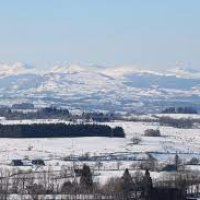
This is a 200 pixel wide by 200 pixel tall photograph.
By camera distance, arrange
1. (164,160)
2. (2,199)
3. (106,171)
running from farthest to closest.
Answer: (164,160)
(106,171)
(2,199)

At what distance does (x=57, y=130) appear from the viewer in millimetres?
102062

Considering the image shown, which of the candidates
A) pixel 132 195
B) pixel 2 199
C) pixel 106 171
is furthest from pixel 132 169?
pixel 2 199

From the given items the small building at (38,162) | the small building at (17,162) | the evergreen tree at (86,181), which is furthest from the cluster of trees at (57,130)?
the evergreen tree at (86,181)

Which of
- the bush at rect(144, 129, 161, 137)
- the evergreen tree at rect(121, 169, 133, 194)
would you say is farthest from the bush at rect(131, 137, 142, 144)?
the evergreen tree at rect(121, 169, 133, 194)

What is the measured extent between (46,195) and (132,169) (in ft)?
62.0

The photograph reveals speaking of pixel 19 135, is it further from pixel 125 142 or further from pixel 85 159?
pixel 85 159

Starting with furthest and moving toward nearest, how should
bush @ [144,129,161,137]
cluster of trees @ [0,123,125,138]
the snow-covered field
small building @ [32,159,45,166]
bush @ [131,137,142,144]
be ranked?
bush @ [144,129,161,137] < cluster of trees @ [0,123,125,138] < bush @ [131,137,142,144] < the snow-covered field < small building @ [32,159,45,166]

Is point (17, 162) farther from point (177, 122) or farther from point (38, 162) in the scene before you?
point (177, 122)

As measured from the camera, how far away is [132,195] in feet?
172

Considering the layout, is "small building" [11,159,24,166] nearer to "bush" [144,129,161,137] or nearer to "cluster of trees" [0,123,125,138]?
"cluster of trees" [0,123,125,138]

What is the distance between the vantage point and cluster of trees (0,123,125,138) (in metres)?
101

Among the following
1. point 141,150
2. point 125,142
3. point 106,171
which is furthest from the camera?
point 125,142

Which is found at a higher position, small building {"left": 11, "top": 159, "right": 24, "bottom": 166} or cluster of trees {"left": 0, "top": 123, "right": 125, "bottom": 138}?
cluster of trees {"left": 0, "top": 123, "right": 125, "bottom": 138}

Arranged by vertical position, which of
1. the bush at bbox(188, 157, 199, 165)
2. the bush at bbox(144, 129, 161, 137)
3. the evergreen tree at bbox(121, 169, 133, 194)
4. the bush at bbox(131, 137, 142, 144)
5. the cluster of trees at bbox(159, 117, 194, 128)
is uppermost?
the cluster of trees at bbox(159, 117, 194, 128)
